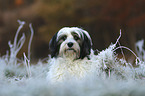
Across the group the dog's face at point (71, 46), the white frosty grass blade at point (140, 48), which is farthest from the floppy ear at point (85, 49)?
the white frosty grass blade at point (140, 48)

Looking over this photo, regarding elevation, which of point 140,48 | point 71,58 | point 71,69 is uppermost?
point 140,48

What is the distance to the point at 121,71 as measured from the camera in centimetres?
364

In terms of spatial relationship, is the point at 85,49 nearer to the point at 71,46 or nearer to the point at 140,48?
the point at 71,46

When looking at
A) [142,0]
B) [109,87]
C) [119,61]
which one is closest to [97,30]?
[142,0]

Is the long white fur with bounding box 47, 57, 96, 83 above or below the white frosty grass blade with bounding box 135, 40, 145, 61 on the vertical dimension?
below

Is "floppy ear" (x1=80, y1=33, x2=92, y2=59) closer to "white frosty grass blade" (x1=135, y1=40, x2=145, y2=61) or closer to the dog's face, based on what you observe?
the dog's face

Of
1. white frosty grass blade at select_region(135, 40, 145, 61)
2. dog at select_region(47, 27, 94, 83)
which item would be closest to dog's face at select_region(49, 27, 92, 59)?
dog at select_region(47, 27, 94, 83)

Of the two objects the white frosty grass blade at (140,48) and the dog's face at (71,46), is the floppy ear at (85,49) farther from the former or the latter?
the white frosty grass blade at (140,48)

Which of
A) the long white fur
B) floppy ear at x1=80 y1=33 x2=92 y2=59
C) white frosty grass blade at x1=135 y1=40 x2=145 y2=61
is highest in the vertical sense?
white frosty grass blade at x1=135 y1=40 x2=145 y2=61

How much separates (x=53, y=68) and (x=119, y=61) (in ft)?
3.82

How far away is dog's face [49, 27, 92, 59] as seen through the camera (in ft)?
10.6

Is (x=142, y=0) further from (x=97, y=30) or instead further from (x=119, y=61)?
(x=119, y=61)

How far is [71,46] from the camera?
3207 millimetres

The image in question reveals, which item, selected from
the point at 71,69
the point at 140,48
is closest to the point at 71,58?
the point at 71,69
